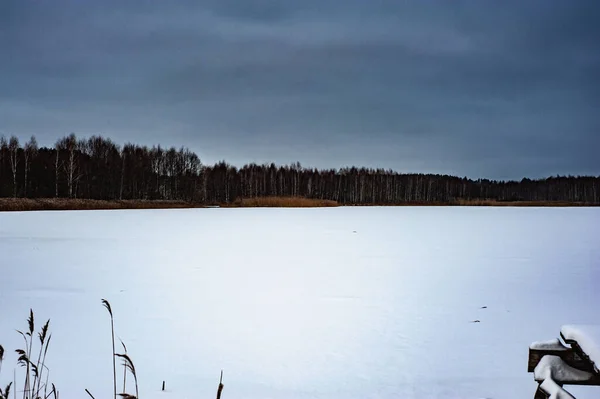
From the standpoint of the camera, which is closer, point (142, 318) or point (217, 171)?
point (142, 318)

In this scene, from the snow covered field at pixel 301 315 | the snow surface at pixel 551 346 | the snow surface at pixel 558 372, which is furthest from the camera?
the snow covered field at pixel 301 315

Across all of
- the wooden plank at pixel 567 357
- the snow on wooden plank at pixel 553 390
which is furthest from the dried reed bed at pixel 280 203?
the snow on wooden plank at pixel 553 390

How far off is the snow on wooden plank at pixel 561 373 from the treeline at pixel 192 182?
41.5 meters

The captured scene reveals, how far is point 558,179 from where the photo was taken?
102m

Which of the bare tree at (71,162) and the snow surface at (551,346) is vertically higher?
the bare tree at (71,162)

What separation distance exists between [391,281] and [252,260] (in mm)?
2738

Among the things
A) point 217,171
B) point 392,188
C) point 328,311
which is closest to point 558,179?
point 392,188

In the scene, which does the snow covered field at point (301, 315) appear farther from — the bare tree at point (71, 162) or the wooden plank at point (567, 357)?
the bare tree at point (71, 162)

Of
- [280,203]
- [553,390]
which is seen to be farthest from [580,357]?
[280,203]

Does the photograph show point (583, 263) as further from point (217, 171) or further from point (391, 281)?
point (217, 171)

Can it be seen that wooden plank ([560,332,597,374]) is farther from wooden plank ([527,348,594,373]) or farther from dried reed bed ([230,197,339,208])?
dried reed bed ([230,197,339,208])

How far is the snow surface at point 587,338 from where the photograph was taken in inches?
53.7

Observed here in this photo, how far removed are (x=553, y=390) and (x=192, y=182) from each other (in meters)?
61.6

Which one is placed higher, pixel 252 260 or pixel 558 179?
pixel 558 179
